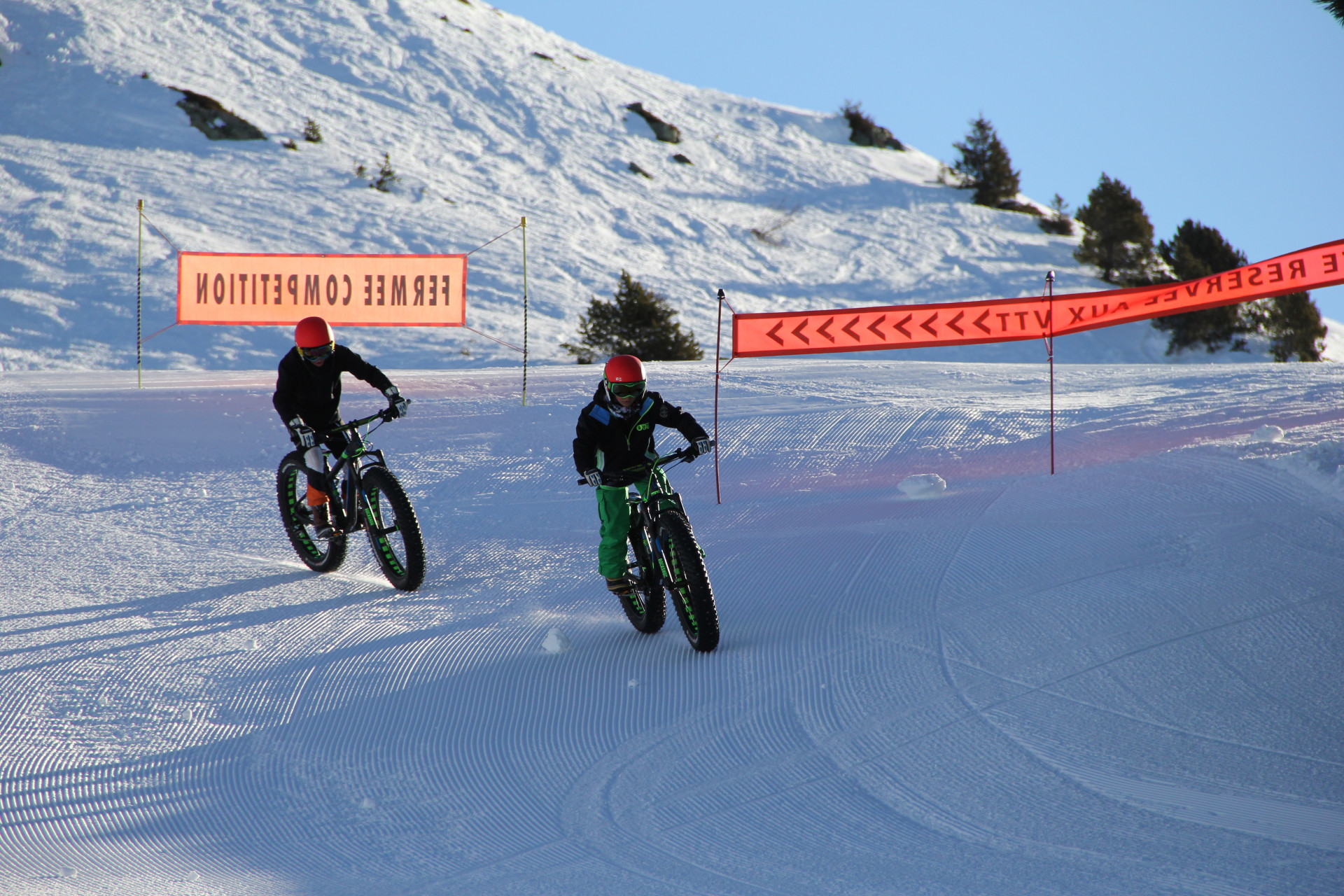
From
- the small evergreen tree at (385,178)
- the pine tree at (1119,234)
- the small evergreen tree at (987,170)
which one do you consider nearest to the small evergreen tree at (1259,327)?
the pine tree at (1119,234)

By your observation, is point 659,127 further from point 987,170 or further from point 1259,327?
point 1259,327

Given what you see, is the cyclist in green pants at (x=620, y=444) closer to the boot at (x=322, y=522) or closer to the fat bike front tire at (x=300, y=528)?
the boot at (x=322, y=522)

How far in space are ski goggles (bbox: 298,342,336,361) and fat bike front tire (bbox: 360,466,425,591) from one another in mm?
799

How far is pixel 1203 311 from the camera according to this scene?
1076 inches

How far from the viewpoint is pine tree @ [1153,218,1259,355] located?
29.5 meters

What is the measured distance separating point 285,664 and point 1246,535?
5.98 m

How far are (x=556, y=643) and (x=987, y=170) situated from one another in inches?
1760

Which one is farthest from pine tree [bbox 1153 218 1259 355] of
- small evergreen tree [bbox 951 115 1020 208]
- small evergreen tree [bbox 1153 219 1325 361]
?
small evergreen tree [bbox 951 115 1020 208]

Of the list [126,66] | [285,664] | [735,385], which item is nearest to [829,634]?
[285,664]

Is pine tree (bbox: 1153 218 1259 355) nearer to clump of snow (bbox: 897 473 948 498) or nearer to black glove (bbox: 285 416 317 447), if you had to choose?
clump of snow (bbox: 897 473 948 498)

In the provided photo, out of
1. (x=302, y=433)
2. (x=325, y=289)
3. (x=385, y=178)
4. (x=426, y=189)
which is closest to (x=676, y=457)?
(x=302, y=433)

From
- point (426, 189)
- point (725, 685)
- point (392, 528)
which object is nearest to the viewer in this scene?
point (725, 685)

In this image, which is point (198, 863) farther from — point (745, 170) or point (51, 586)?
point (745, 170)

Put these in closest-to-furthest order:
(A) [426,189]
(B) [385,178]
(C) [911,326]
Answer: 1. (C) [911,326]
2. (B) [385,178]
3. (A) [426,189]
